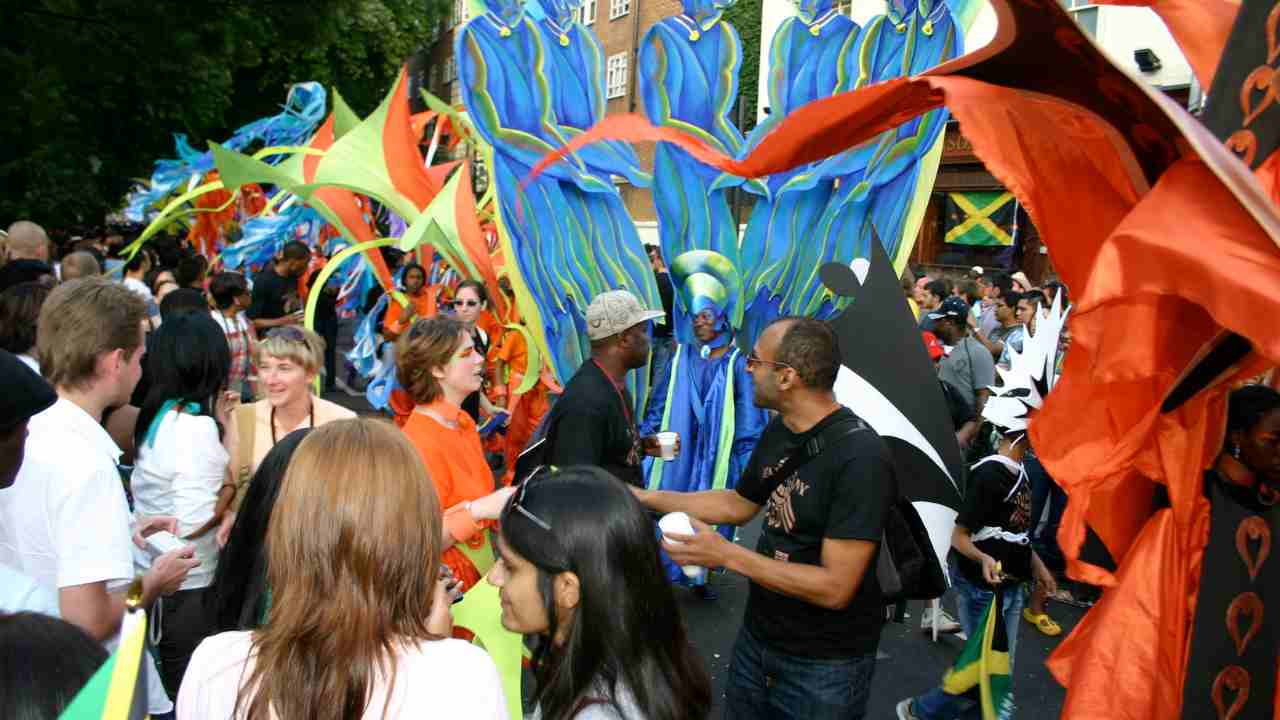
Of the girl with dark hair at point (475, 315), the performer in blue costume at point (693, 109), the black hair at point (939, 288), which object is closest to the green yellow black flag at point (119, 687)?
the performer in blue costume at point (693, 109)

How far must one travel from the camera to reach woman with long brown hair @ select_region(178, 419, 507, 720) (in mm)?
1498

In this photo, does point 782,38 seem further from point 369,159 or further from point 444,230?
point 369,159

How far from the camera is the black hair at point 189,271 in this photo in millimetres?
6906

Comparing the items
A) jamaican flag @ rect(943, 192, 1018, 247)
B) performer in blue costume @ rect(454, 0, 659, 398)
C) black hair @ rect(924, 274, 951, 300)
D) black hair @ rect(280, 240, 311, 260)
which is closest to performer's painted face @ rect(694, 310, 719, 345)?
performer in blue costume @ rect(454, 0, 659, 398)

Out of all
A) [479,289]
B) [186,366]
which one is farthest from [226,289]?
[186,366]

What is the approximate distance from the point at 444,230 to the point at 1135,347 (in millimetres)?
6163

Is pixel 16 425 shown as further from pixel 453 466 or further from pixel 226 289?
pixel 226 289

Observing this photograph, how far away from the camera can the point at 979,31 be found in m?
15.4

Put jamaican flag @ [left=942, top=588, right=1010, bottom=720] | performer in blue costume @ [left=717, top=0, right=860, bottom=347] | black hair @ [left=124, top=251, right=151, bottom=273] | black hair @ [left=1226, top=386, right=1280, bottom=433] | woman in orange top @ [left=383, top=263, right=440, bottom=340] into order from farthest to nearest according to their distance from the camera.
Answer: woman in orange top @ [left=383, top=263, right=440, bottom=340]
black hair @ [left=124, top=251, right=151, bottom=273]
performer in blue costume @ [left=717, top=0, right=860, bottom=347]
jamaican flag @ [left=942, top=588, right=1010, bottom=720]
black hair @ [left=1226, top=386, right=1280, bottom=433]

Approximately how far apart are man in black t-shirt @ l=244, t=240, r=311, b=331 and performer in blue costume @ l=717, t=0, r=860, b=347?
3.91 m

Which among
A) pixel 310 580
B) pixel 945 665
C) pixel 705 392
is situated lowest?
pixel 945 665

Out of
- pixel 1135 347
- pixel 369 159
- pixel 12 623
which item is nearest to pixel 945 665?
pixel 1135 347

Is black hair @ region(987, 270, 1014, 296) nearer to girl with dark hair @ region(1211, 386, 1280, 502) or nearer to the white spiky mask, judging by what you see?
the white spiky mask

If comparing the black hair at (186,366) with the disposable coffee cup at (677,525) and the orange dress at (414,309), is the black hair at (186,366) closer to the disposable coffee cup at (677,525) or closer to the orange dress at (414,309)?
the disposable coffee cup at (677,525)
